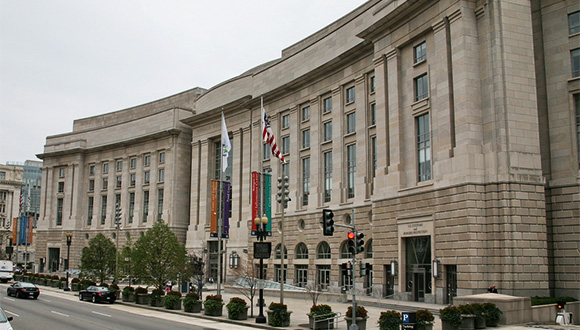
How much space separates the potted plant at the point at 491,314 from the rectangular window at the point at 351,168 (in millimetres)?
25889

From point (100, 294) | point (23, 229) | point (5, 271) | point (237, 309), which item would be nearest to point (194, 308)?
point (237, 309)

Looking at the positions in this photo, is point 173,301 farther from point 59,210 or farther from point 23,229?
point 59,210

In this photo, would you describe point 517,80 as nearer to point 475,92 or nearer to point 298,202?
point 475,92

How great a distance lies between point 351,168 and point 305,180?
7.86 meters

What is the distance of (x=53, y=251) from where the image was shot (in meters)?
103

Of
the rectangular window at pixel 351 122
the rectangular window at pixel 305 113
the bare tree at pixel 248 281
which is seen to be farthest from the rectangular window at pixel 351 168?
the bare tree at pixel 248 281

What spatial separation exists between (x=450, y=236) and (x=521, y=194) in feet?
17.1

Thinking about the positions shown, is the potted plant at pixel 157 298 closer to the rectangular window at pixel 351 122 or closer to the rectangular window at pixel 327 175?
the rectangular window at pixel 327 175

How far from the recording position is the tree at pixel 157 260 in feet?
145

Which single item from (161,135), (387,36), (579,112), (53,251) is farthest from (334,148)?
(53,251)

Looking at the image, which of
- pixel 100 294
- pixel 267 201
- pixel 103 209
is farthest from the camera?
pixel 103 209

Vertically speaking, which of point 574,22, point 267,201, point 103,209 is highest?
point 574,22

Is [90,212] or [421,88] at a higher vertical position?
[421,88]

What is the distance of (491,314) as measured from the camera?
92.4 ft
